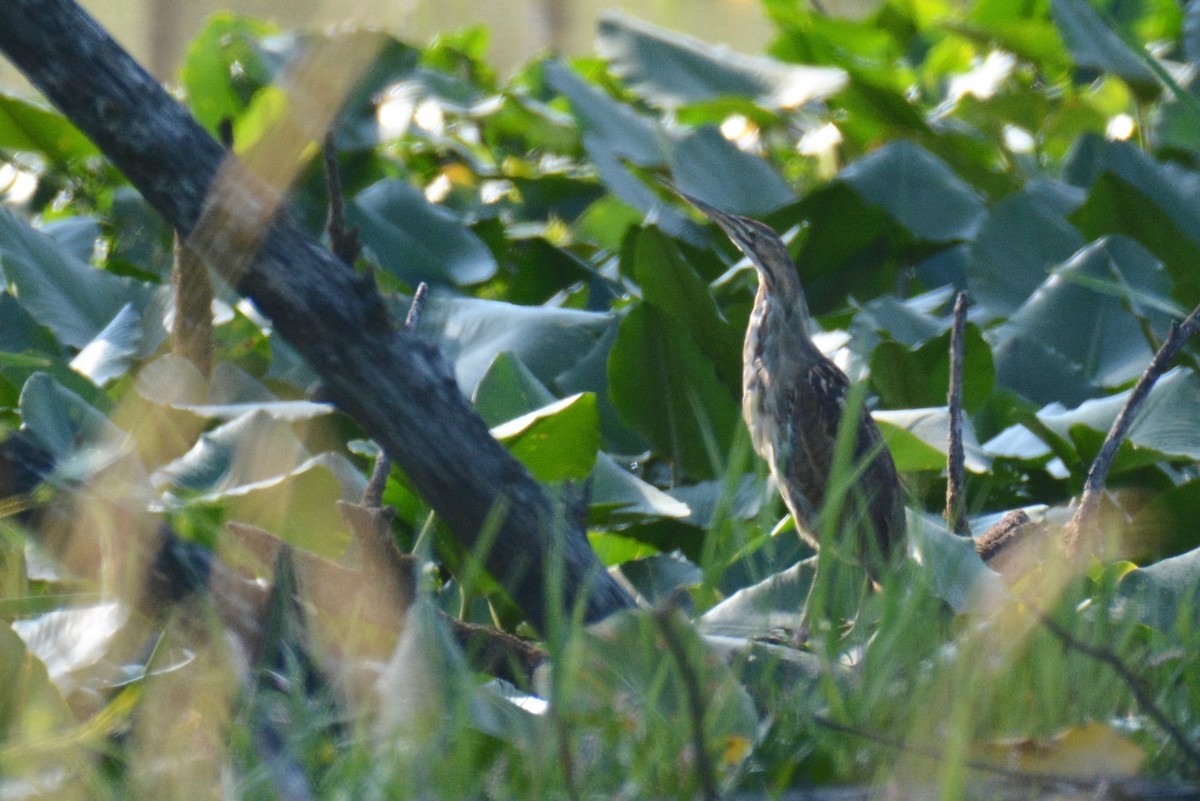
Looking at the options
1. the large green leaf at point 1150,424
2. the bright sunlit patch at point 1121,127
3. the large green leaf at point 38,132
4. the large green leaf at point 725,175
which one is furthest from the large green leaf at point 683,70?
the large green leaf at point 1150,424

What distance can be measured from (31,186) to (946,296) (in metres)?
2.48

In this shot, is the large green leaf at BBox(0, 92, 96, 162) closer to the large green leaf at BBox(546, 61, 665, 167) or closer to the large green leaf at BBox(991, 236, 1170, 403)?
the large green leaf at BBox(546, 61, 665, 167)

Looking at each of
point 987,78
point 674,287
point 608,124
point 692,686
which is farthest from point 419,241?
point 692,686

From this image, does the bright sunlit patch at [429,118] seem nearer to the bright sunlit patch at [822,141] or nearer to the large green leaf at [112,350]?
the bright sunlit patch at [822,141]

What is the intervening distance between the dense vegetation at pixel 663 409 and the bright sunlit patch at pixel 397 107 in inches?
0.5

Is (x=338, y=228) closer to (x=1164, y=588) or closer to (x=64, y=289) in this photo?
(x=64, y=289)

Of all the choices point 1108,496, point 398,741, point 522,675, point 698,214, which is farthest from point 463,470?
point 698,214

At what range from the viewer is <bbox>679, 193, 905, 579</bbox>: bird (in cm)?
291

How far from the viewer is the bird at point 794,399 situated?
9.56 feet

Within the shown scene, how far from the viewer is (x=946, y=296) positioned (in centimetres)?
319

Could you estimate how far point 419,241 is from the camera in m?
3.42

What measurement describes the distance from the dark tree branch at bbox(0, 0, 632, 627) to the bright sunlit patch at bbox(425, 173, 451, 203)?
2182 mm

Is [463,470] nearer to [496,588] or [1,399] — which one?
[496,588]

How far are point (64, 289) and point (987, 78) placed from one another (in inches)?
102
